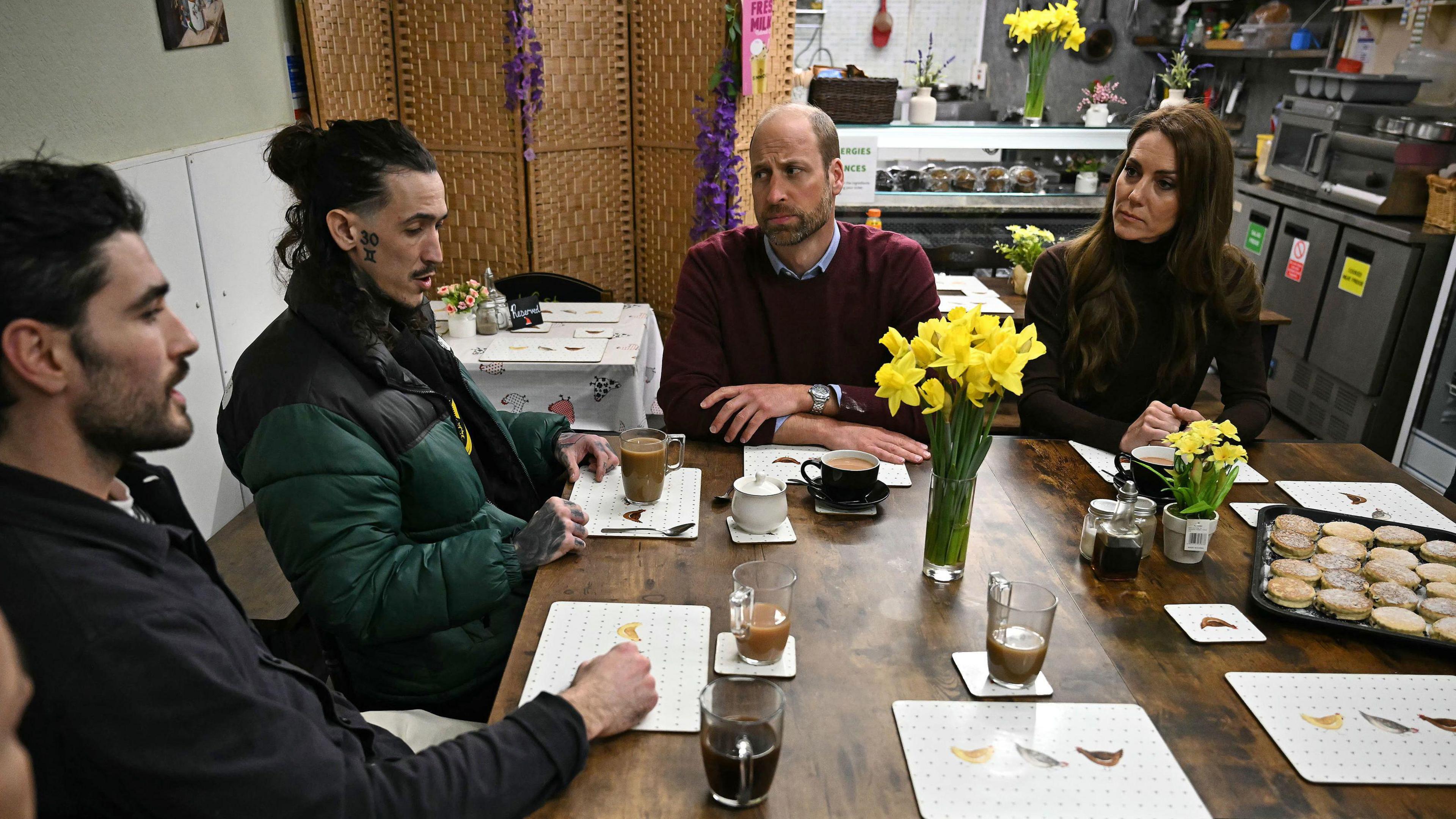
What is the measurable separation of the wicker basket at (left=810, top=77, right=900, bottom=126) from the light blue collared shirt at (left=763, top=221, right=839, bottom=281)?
2.27 m

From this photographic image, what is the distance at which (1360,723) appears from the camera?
1.22 meters

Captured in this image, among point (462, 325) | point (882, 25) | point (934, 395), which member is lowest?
point (462, 325)

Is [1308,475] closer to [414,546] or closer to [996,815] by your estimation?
[996,815]

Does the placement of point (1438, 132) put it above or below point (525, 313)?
above

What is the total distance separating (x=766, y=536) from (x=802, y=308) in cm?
88

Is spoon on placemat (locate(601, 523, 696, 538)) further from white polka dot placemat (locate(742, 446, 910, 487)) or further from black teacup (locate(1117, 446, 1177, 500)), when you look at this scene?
black teacup (locate(1117, 446, 1177, 500))

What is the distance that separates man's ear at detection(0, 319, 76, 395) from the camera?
88 centimetres

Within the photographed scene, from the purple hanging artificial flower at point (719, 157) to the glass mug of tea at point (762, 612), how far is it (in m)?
3.34

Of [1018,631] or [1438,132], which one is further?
[1438,132]

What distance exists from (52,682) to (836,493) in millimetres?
1240

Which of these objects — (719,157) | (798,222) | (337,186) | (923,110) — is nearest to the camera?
(337,186)

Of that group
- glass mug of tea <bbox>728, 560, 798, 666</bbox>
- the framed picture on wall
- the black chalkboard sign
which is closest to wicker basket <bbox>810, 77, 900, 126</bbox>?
the black chalkboard sign

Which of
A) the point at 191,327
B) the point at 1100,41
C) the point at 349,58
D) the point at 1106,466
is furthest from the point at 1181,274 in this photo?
the point at 1100,41

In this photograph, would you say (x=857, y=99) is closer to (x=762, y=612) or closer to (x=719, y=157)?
(x=719, y=157)
